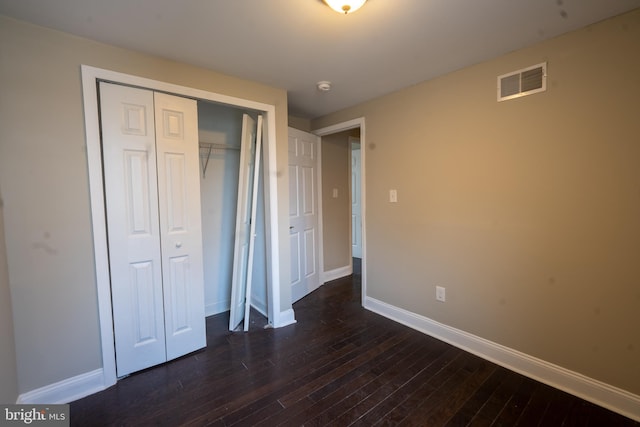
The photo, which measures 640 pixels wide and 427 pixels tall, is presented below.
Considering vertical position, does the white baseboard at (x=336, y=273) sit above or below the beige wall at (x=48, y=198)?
below

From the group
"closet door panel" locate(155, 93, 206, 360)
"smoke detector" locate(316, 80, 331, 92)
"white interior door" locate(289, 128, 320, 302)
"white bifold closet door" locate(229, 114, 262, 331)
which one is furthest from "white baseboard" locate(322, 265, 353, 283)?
"smoke detector" locate(316, 80, 331, 92)

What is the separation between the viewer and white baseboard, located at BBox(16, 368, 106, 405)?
1.66m

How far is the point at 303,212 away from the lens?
3430 mm

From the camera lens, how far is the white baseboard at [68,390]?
5.43 feet

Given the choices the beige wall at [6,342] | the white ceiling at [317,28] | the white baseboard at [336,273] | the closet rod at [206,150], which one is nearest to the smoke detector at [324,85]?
the white ceiling at [317,28]

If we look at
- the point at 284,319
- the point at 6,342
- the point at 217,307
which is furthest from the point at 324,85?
the point at 6,342

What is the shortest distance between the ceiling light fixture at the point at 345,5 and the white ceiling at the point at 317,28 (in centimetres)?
9

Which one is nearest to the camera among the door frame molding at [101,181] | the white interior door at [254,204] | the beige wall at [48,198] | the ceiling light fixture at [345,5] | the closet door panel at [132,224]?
the ceiling light fixture at [345,5]

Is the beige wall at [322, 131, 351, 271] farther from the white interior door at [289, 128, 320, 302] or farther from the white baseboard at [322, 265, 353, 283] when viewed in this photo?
the white interior door at [289, 128, 320, 302]

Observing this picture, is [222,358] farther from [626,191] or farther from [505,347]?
[626,191]

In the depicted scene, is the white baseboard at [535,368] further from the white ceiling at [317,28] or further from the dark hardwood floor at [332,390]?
the white ceiling at [317,28]

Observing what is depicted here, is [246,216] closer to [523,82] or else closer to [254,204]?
[254,204]

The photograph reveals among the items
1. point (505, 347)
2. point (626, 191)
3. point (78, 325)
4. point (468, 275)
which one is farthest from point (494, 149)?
point (78, 325)

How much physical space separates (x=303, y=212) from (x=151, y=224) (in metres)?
1.75
